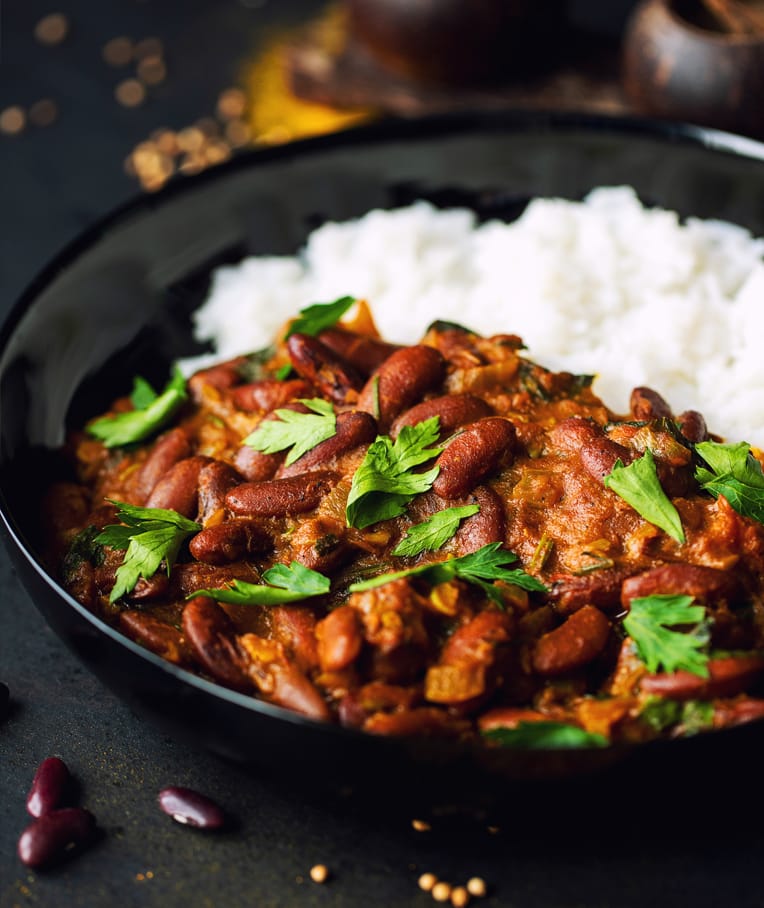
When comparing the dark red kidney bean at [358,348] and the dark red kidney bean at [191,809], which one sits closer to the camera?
the dark red kidney bean at [191,809]

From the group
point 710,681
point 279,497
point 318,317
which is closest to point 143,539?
point 279,497

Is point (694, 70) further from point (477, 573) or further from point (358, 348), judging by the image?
point (477, 573)

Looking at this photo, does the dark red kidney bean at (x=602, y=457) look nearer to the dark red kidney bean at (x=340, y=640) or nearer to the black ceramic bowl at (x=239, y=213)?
the dark red kidney bean at (x=340, y=640)

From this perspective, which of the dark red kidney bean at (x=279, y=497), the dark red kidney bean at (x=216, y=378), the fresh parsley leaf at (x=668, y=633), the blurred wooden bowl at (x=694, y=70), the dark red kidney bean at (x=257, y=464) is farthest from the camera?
the blurred wooden bowl at (x=694, y=70)

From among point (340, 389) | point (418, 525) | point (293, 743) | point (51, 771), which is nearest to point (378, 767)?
point (293, 743)

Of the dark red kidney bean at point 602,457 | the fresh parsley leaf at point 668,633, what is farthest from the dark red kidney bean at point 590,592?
the dark red kidney bean at point 602,457

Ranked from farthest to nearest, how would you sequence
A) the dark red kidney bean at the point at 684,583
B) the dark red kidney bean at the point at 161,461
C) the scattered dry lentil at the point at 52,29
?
1. the scattered dry lentil at the point at 52,29
2. the dark red kidney bean at the point at 161,461
3. the dark red kidney bean at the point at 684,583

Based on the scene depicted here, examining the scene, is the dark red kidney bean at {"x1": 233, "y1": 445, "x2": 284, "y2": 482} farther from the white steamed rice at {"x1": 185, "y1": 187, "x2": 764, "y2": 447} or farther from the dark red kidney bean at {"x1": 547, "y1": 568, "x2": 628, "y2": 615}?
the white steamed rice at {"x1": 185, "y1": 187, "x2": 764, "y2": 447}
